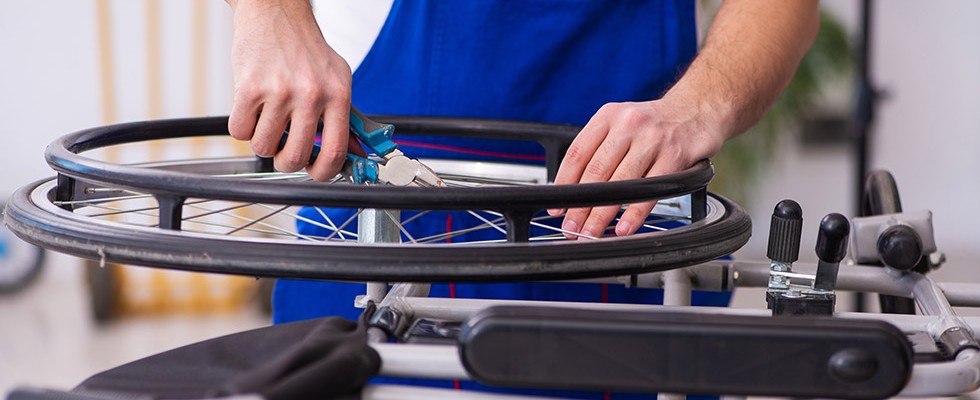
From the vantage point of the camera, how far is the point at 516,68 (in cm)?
97

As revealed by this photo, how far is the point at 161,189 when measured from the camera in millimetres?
511

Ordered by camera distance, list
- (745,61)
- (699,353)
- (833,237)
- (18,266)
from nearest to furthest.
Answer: (699,353)
(833,237)
(745,61)
(18,266)

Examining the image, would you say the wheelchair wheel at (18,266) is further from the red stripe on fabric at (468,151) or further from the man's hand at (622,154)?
the man's hand at (622,154)

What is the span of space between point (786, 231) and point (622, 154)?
4.9 inches

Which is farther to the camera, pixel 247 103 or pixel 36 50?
pixel 36 50

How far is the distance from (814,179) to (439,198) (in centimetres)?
368

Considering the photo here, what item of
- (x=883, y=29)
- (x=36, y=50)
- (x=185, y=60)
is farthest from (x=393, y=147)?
(x=883, y=29)

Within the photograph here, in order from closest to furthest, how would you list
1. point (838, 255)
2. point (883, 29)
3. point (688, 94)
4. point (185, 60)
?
point (838, 255), point (688, 94), point (185, 60), point (883, 29)

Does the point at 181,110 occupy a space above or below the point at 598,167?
above

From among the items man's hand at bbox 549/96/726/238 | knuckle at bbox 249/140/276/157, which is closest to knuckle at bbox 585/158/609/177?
man's hand at bbox 549/96/726/238

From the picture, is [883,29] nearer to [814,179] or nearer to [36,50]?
[814,179]

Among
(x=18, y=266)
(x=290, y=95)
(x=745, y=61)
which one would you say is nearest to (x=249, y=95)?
(x=290, y=95)

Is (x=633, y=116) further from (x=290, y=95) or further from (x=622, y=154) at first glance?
(x=290, y=95)

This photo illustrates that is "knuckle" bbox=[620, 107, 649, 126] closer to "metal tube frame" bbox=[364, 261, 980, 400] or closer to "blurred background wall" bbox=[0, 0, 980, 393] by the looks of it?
"metal tube frame" bbox=[364, 261, 980, 400]
